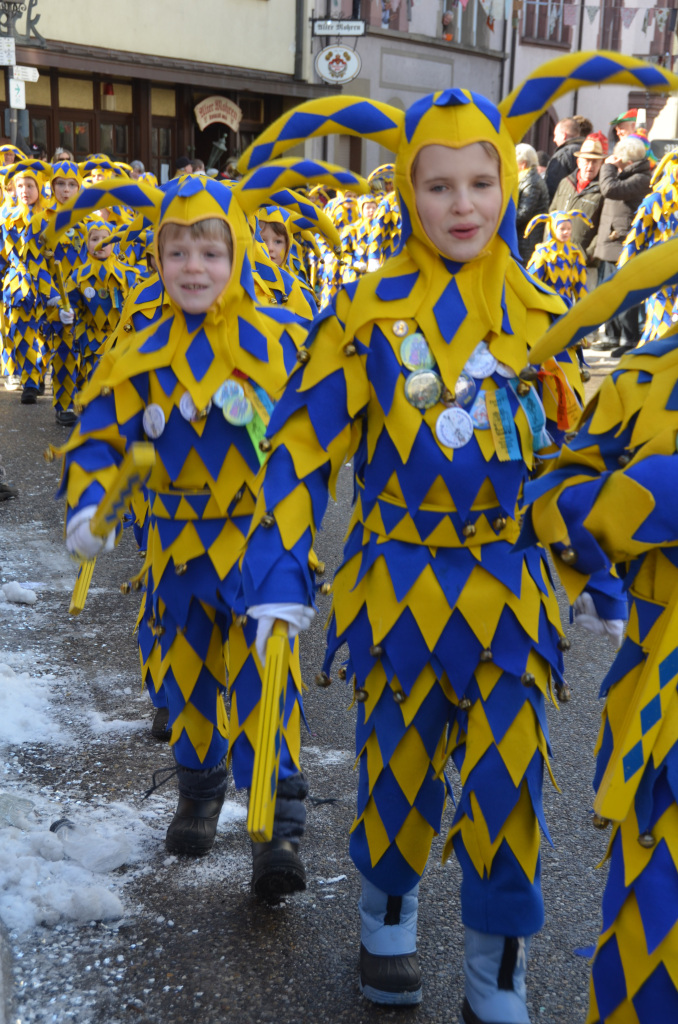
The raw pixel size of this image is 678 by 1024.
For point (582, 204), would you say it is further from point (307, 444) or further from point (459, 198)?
point (307, 444)

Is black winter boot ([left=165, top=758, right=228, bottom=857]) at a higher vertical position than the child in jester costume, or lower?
lower

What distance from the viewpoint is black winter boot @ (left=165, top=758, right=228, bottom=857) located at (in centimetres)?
329

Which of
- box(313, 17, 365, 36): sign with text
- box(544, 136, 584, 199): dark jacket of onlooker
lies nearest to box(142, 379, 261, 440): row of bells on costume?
box(544, 136, 584, 199): dark jacket of onlooker

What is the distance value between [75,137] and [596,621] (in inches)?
769

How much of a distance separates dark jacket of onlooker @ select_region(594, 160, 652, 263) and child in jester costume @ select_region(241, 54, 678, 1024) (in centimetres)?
974

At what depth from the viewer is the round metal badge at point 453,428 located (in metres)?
2.37

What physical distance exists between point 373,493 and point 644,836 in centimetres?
93

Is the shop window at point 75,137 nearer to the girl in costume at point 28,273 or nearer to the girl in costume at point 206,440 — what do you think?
the girl in costume at point 28,273

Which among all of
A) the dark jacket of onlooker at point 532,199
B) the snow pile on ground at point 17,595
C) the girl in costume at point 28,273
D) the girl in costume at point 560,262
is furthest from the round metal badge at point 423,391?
the dark jacket of onlooker at point 532,199

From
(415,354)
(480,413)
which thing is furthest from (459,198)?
(480,413)

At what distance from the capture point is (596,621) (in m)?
2.29

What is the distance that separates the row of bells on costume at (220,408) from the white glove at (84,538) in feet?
1.17

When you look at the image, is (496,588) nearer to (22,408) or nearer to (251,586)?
(251,586)

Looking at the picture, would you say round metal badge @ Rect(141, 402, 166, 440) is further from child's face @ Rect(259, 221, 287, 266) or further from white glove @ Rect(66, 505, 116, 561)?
child's face @ Rect(259, 221, 287, 266)
